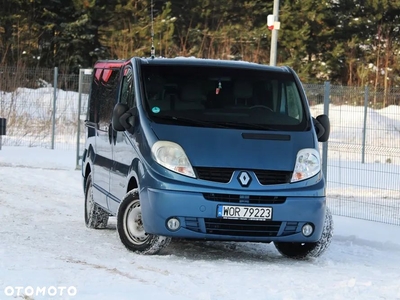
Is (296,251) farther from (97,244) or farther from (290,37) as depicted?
(290,37)

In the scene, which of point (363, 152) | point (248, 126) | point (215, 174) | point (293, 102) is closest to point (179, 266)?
point (215, 174)

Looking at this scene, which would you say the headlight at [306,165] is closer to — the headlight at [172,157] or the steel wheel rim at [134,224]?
the headlight at [172,157]

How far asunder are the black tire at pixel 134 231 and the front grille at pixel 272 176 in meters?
1.03

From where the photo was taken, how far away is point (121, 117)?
9938 millimetres

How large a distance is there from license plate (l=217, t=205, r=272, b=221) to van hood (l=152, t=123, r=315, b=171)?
0.37 meters

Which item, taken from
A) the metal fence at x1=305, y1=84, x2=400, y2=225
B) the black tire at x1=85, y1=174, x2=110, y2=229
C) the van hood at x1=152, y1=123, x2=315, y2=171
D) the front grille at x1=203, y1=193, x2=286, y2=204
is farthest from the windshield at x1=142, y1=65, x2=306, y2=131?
the metal fence at x1=305, y1=84, x2=400, y2=225

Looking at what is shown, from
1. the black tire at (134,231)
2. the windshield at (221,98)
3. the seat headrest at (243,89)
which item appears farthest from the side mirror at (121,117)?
the seat headrest at (243,89)

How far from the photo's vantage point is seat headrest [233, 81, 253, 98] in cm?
1012

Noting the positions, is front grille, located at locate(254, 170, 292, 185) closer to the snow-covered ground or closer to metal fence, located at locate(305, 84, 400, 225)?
the snow-covered ground

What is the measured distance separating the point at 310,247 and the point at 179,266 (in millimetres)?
1717

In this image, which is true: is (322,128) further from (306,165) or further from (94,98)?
(94,98)

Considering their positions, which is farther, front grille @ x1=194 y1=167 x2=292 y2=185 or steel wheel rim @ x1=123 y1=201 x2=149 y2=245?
steel wheel rim @ x1=123 y1=201 x2=149 y2=245

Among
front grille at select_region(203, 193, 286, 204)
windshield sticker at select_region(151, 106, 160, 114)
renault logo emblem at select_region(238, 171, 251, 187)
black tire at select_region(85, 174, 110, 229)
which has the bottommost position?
black tire at select_region(85, 174, 110, 229)

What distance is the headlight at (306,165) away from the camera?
9434 mm
